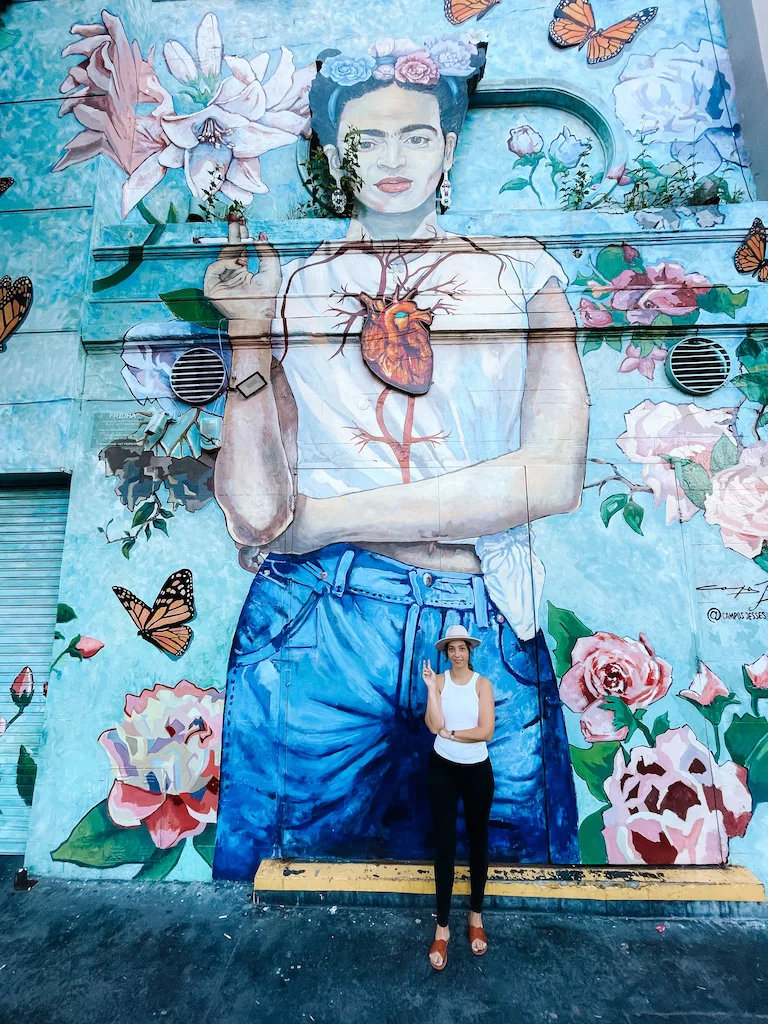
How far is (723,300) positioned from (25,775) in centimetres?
669

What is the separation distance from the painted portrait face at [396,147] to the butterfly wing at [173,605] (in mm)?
3653

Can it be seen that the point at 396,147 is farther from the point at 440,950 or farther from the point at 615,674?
the point at 440,950

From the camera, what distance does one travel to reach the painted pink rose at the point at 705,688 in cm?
380

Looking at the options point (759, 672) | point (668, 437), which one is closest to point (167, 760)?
point (759, 672)

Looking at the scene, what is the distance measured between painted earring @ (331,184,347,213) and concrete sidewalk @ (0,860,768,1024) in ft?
18.0

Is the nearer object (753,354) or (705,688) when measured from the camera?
(705,688)

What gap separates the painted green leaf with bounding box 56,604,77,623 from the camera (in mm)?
4125

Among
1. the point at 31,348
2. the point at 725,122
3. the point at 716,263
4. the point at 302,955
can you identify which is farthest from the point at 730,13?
the point at 302,955

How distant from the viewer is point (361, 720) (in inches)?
152

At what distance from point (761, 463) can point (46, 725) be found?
578 cm

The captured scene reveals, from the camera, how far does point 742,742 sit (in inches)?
147

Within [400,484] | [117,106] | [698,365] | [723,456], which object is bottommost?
[400,484]

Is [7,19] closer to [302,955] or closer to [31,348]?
[31,348]

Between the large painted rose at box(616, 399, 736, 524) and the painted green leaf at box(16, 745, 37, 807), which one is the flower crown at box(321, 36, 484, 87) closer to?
the large painted rose at box(616, 399, 736, 524)
